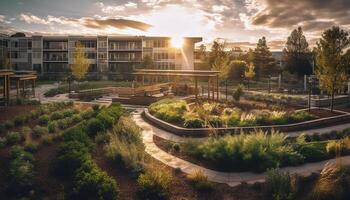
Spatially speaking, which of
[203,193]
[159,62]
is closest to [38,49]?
[159,62]

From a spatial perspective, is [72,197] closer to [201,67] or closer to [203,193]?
[203,193]

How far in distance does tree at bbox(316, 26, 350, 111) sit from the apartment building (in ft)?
132

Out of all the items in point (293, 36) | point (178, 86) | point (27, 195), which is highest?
point (293, 36)

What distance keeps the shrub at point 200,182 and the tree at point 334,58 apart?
1602cm

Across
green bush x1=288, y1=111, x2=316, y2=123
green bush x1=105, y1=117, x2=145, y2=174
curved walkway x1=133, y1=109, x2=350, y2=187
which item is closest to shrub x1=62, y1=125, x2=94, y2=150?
green bush x1=105, y1=117, x2=145, y2=174

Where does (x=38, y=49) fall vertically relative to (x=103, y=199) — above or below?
above

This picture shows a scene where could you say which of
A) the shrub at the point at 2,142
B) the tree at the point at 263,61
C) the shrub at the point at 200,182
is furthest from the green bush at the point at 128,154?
the tree at the point at 263,61

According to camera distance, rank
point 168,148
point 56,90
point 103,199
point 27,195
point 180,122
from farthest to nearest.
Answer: point 56,90 < point 180,122 < point 168,148 < point 27,195 < point 103,199

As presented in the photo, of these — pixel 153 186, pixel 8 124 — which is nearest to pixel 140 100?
pixel 8 124

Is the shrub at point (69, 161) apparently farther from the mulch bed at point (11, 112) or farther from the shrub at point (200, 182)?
the mulch bed at point (11, 112)

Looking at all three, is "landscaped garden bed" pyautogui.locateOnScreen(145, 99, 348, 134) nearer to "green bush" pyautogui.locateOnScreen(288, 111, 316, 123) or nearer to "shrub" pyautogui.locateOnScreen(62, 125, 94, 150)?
"green bush" pyautogui.locateOnScreen(288, 111, 316, 123)

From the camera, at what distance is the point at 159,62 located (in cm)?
6209

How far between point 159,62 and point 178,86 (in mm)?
30899

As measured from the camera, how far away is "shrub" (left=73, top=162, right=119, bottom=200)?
323 inches
